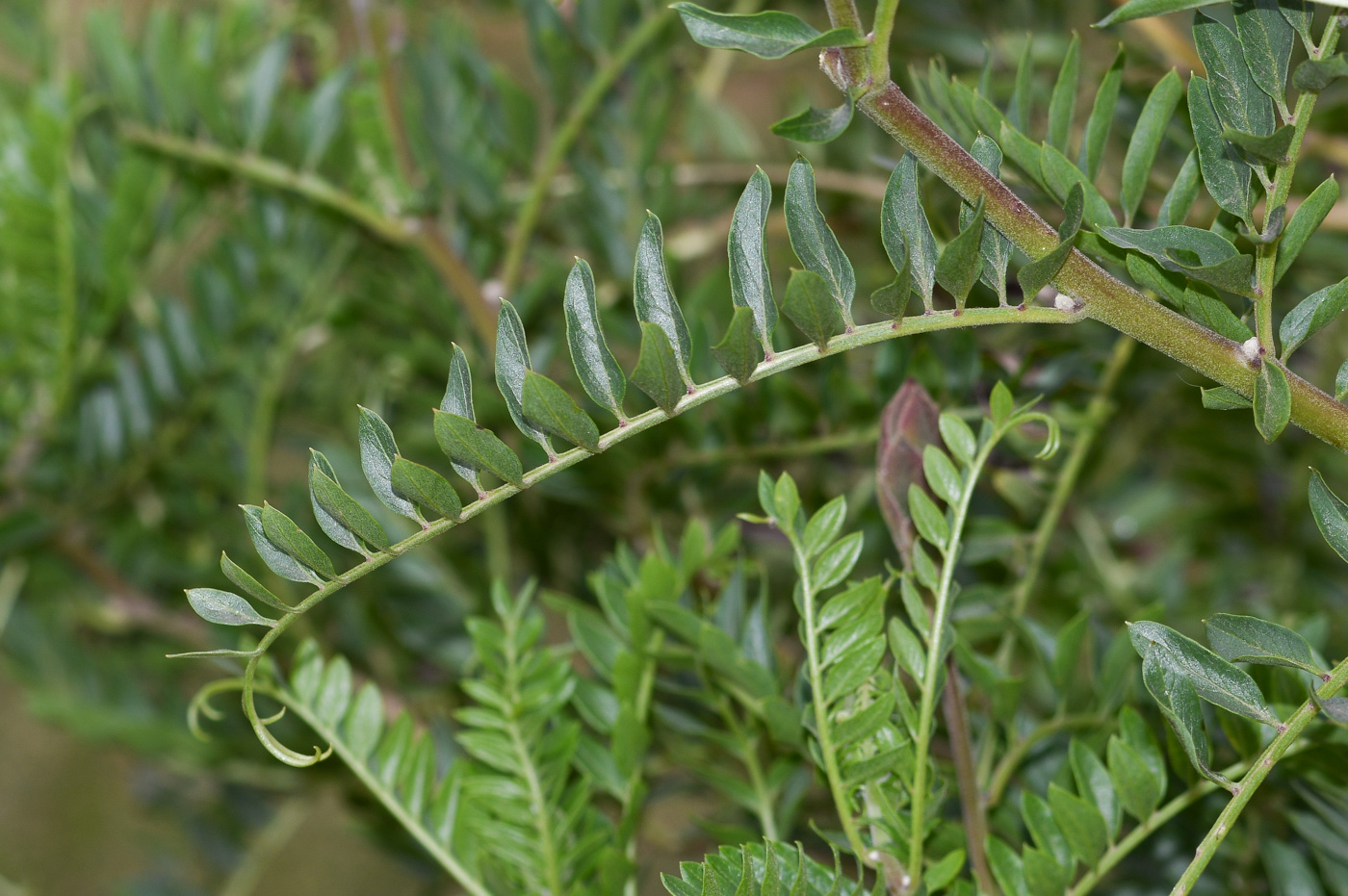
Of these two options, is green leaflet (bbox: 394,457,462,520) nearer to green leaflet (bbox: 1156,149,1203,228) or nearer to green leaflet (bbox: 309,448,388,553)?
green leaflet (bbox: 309,448,388,553)

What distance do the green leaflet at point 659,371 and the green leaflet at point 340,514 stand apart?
0.07 metres

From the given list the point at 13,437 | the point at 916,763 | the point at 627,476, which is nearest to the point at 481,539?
the point at 627,476

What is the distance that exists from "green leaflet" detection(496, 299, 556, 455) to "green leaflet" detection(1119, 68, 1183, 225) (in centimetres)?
16

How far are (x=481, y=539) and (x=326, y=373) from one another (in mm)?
189


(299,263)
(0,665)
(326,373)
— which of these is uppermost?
(299,263)

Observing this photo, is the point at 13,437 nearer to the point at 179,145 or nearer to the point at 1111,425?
the point at 179,145

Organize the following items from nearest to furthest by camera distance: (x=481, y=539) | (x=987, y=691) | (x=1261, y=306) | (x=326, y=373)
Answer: (x=1261, y=306)
(x=987, y=691)
(x=481, y=539)
(x=326, y=373)

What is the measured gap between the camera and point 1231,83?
9.7 inches

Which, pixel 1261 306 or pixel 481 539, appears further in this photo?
pixel 481 539

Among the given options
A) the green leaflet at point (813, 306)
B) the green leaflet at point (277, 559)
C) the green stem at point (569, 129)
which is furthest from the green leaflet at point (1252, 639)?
the green stem at point (569, 129)

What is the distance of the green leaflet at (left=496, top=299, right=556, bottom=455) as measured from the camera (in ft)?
0.86

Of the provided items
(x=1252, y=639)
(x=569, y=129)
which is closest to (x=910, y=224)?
(x=1252, y=639)

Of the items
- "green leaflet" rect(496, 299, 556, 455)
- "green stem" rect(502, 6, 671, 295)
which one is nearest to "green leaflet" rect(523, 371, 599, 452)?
"green leaflet" rect(496, 299, 556, 455)

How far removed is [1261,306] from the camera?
0.24 meters
